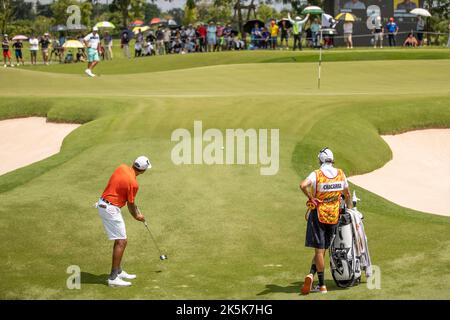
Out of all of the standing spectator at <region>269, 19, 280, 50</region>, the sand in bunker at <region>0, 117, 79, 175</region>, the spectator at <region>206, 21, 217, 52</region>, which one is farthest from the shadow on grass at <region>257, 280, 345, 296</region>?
the spectator at <region>206, 21, 217, 52</region>

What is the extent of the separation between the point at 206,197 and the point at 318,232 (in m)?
8.18

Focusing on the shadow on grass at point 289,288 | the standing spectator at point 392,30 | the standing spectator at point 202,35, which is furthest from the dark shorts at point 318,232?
the standing spectator at point 202,35

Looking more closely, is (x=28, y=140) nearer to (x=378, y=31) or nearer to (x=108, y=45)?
(x=108, y=45)

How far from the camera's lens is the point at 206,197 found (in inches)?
860

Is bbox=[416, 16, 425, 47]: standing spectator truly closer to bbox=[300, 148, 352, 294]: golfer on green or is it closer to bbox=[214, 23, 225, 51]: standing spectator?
bbox=[214, 23, 225, 51]: standing spectator

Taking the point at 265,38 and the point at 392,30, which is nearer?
the point at 392,30

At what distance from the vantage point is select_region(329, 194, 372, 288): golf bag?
14.2m

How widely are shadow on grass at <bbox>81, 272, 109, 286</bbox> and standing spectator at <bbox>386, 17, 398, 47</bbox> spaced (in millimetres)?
50096

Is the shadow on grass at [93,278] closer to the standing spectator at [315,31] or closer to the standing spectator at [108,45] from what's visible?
the standing spectator at [315,31]

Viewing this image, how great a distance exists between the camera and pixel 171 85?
41.8 meters

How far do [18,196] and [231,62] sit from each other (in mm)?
36552

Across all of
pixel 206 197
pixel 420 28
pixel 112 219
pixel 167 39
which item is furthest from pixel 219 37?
pixel 112 219

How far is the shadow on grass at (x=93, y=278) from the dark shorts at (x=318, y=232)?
3.98 metres

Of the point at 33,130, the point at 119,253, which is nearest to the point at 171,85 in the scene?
the point at 33,130
